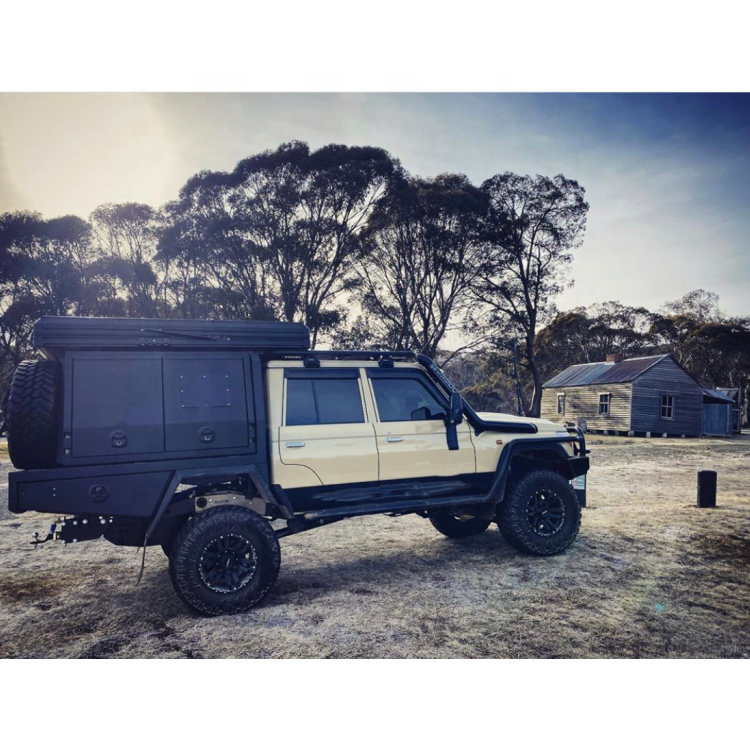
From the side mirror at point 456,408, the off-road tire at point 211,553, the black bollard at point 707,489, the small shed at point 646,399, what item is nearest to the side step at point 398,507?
the off-road tire at point 211,553

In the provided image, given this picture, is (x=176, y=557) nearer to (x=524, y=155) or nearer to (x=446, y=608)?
(x=446, y=608)

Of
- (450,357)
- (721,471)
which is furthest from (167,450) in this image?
(450,357)

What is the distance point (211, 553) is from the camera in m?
4.50

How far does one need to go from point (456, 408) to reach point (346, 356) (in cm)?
120

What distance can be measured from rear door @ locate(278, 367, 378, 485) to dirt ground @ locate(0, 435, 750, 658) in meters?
1.12

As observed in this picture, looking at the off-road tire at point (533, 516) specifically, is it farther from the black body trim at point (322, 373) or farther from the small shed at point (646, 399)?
the small shed at point (646, 399)

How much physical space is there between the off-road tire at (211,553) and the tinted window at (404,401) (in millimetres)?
1616

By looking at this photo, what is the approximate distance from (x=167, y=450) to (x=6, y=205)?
481 centimetres

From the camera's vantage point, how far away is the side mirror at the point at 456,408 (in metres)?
5.50

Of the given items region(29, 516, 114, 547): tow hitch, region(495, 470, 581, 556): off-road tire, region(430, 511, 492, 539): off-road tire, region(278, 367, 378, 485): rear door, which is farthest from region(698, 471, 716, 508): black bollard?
region(29, 516, 114, 547): tow hitch

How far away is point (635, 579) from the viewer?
5.29 meters

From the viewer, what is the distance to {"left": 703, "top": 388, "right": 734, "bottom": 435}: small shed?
3416cm

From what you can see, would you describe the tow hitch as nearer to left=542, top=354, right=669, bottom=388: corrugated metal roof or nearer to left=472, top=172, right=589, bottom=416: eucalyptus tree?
left=472, top=172, right=589, bottom=416: eucalyptus tree

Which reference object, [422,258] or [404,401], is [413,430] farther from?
[422,258]
